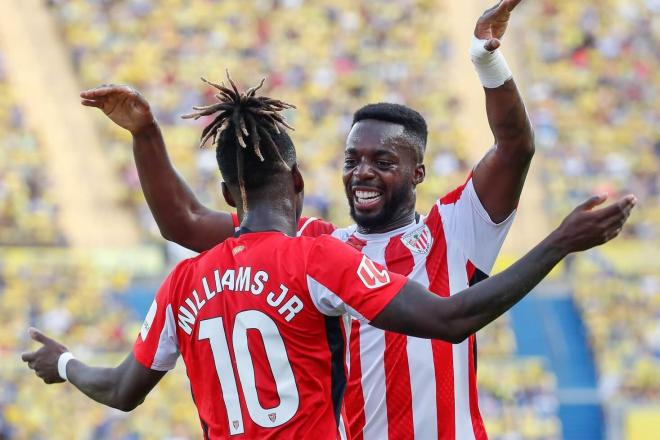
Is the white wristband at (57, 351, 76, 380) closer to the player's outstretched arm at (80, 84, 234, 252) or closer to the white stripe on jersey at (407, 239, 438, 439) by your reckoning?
the player's outstretched arm at (80, 84, 234, 252)

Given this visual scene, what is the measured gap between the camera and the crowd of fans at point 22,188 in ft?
55.1

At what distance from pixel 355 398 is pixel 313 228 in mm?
729

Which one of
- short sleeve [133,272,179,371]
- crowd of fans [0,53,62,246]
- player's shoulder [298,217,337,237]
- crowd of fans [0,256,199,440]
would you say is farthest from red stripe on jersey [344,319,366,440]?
→ crowd of fans [0,53,62,246]

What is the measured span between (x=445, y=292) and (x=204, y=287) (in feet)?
3.67

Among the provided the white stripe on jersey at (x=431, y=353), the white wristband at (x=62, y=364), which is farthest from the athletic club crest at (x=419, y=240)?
the white wristband at (x=62, y=364)

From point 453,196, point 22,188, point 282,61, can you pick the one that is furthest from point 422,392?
point 282,61

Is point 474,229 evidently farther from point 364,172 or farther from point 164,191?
point 164,191

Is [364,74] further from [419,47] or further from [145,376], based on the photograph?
[145,376]

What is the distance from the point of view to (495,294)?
12.1 feet

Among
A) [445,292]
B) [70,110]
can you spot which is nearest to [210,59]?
[70,110]

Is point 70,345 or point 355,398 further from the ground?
point 70,345

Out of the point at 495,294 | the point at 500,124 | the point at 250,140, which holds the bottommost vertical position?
the point at 495,294

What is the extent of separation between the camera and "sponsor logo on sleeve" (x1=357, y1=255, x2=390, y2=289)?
3.76m

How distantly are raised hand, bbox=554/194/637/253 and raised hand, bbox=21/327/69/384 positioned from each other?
191 centimetres
